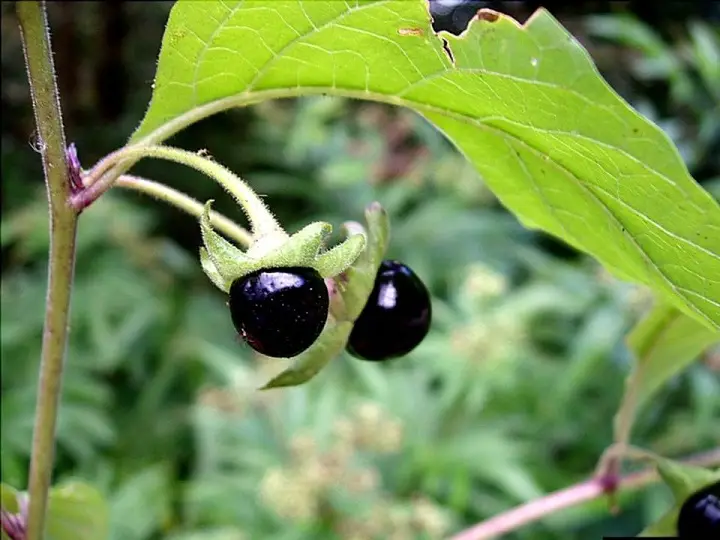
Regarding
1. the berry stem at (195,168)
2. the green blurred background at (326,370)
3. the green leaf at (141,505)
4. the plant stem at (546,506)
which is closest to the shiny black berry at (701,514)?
the plant stem at (546,506)

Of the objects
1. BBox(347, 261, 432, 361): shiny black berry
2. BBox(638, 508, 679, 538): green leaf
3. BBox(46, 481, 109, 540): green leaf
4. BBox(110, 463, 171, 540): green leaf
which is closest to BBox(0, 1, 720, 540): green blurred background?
BBox(110, 463, 171, 540): green leaf

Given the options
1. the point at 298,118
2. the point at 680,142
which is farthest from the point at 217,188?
the point at 680,142

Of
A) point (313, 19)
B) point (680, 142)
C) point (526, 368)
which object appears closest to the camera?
point (313, 19)

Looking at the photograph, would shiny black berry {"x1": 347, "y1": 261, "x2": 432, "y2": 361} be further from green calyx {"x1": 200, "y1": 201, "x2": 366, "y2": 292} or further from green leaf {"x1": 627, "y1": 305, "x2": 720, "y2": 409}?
green leaf {"x1": 627, "y1": 305, "x2": 720, "y2": 409}

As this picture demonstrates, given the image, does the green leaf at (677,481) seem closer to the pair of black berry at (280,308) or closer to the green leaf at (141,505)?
the pair of black berry at (280,308)

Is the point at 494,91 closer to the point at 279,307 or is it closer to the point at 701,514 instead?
the point at 279,307

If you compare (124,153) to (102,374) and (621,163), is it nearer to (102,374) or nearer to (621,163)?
(621,163)
